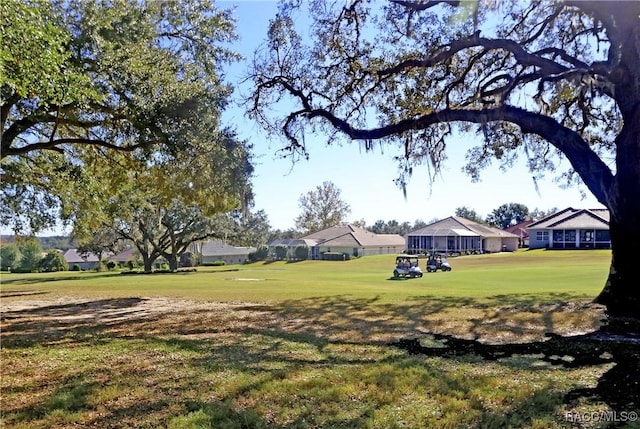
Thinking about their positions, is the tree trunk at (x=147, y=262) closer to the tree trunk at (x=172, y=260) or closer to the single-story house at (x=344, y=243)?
the tree trunk at (x=172, y=260)

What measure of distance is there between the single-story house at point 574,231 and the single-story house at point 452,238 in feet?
18.6

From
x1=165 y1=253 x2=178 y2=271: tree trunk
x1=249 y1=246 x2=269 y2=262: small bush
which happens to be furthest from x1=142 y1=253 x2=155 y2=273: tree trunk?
x1=249 y1=246 x2=269 y2=262: small bush

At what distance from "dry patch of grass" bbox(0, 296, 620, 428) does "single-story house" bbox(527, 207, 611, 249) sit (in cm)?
4873

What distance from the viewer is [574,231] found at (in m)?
54.0

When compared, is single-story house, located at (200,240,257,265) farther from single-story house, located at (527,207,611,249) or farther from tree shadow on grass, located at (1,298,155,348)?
tree shadow on grass, located at (1,298,155,348)

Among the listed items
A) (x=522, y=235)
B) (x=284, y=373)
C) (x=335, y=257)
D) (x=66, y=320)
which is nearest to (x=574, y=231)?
(x=335, y=257)

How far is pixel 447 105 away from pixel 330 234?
57.0 metres

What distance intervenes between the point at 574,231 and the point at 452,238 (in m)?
13.7

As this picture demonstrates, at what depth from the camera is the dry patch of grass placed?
4168mm

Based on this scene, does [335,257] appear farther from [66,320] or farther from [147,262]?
[66,320]

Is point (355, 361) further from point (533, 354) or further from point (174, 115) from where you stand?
point (174, 115)

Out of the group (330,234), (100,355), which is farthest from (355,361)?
(330,234)

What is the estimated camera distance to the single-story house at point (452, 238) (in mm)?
57700

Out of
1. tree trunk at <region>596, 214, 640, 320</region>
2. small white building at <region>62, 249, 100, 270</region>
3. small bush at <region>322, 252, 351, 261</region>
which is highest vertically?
tree trunk at <region>596, 214, 640, 320</region>
